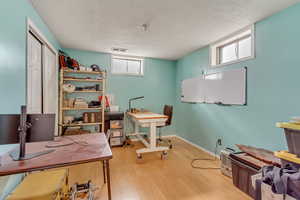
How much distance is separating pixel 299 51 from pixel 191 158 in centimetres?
240

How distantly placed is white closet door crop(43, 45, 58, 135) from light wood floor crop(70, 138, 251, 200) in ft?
4.34

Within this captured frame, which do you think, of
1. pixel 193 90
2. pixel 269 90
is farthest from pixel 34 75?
pixel 269 90

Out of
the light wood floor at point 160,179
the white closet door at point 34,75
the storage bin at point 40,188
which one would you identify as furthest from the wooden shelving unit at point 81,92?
the storage bin at point 40,188

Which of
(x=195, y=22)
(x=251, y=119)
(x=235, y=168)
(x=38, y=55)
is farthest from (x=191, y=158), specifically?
(x=38, y=55)

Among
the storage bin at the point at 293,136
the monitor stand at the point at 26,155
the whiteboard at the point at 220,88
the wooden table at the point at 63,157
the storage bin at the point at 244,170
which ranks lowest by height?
the storage bin at the point at 244,170

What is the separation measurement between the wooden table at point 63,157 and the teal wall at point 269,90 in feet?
7.41

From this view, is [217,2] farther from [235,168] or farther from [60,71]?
[60,71]

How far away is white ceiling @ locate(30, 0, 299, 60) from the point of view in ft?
5.73

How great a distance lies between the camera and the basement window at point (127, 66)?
12.9ft

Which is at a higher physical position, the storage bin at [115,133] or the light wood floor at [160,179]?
the storage bin at [115,133]

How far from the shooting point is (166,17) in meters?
2.04

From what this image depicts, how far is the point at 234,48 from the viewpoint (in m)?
2.72

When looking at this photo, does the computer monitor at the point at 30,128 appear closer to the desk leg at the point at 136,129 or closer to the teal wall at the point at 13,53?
the teal wall at the point at 13,53

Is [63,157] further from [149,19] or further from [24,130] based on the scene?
[149,19]
